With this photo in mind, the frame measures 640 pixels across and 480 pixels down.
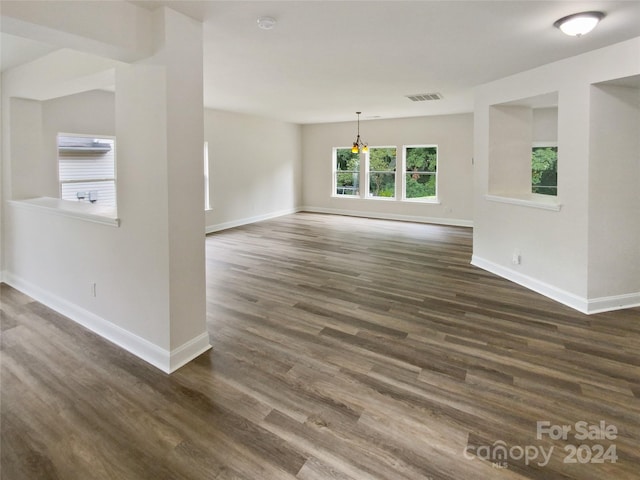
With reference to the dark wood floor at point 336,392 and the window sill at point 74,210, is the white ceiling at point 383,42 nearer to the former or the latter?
the window sill at point 74,210

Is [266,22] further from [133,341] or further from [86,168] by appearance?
[86,168]

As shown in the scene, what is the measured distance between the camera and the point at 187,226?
2697 millimetres

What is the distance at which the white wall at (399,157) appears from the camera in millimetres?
8562

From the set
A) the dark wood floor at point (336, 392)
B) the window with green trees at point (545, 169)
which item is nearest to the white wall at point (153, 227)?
the dark wood floor at point (336, 392)

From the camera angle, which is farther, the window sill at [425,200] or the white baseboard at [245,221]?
the window sill at [425,200]

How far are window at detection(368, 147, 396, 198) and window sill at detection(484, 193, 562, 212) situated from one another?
4711 millimetres

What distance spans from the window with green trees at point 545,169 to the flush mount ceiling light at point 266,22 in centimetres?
634

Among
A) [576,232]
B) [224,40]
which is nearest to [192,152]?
[224,40]

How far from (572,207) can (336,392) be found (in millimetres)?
3200

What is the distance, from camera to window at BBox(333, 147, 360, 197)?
10.3m

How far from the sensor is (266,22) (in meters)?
2.82

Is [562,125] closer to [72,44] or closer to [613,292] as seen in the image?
[613,292]

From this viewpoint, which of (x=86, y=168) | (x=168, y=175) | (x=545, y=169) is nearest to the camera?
(x=168, y=175)

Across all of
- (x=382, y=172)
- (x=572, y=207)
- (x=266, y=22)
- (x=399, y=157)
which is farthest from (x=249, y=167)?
(x=572, y=207)
